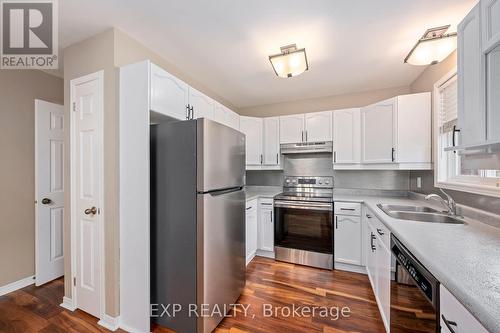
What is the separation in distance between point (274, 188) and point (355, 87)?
202 cm

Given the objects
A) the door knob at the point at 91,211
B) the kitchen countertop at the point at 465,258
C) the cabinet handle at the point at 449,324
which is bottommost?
the cabinet handle at the point at 449,324

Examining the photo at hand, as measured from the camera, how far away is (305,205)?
2645mm

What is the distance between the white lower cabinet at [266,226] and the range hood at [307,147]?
0.89 meters

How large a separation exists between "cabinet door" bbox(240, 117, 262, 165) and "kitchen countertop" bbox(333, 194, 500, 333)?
7.09 ft

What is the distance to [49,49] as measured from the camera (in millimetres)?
1850

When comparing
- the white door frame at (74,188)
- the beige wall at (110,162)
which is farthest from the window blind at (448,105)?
the white door frame at (74,188)

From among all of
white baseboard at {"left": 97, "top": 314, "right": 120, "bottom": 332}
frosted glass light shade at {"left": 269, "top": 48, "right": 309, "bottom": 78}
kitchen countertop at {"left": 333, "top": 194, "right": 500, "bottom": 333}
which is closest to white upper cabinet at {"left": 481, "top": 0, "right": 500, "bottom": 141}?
kitchen countertop at {"left": 333, "top": 194, "right": 500, "bottom": 333}

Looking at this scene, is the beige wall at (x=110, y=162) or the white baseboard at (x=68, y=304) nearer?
the beige wall at (x=110, y=162)

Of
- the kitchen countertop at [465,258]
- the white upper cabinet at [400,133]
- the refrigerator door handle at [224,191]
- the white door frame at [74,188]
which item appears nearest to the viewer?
the kitchen countertop at [465,258]

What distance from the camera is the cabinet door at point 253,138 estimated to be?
3322mm

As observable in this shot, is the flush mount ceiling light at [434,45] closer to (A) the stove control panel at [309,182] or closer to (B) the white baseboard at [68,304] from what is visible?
(A) the stove control panel at [309,182]

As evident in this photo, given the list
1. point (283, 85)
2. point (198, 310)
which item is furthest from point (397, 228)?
point (283, 85)

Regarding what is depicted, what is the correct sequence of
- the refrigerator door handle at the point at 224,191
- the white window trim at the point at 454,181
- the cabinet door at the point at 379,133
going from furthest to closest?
the cabinet door at the point at 379,133, the refrigerator door handle at the point at 224,191, the white window trim at the point at 454,181

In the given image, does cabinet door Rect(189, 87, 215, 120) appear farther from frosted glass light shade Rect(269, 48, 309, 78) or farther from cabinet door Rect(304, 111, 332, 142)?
cabinet door Rect(304, 111, 332, 142)
